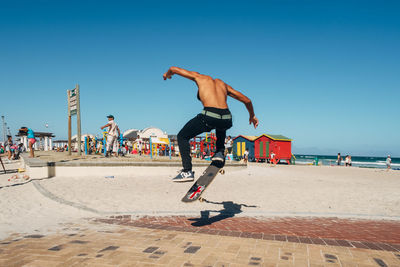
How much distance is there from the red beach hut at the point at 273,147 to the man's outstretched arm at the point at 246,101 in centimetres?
3064

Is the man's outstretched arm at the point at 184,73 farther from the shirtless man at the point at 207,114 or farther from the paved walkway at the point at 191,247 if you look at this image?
the paved walkway at the point at 191,247

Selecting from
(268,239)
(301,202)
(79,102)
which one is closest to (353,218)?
(301,202)

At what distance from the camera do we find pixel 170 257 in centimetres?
293

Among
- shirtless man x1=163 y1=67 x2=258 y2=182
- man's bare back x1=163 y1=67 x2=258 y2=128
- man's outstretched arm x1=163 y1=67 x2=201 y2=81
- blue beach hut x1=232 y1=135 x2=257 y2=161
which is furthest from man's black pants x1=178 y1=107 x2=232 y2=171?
blue beach hut x1=232 y1=135 x2=257 y2=161

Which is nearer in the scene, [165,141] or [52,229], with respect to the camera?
[52,229]

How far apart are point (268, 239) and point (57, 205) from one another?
500cm

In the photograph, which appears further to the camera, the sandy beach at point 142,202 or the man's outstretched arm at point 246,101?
the sandy beach at point 142,202


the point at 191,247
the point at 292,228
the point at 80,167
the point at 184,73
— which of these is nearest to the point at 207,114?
the point at 184,73

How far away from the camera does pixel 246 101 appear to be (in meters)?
4.50

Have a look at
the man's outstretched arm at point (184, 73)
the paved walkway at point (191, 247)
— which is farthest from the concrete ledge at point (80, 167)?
the man's outstretched arm at point (184, 73)

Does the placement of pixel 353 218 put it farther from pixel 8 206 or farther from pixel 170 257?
pixel 8 206

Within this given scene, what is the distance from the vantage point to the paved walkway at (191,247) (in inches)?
111

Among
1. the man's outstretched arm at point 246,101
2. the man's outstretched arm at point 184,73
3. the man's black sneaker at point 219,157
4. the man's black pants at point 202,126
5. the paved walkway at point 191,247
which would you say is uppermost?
the man's outstretched arm at point 184,73

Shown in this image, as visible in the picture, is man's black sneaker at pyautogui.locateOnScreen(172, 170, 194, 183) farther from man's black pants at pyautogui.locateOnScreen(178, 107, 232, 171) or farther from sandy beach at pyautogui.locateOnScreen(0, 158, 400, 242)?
sandy beach at pyautogui.locateOnScreen(0, 158, 400, 242)
